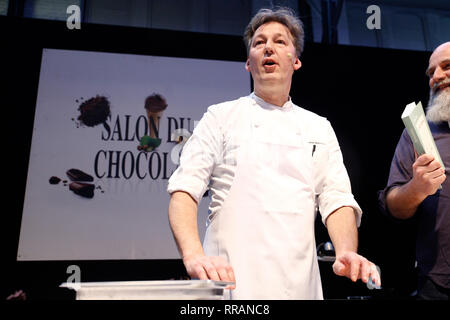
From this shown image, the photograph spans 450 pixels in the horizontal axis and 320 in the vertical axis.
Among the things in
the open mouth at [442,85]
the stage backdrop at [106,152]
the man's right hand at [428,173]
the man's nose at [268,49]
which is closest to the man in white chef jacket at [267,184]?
the man's nose at [268,49]

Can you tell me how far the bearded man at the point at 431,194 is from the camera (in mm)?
1286

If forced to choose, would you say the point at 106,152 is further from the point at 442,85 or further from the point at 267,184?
the point at 442,85

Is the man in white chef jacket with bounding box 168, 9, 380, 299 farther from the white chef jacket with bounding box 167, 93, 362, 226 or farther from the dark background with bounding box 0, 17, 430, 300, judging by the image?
the dark background with bounding box 0, 17, 430, 300

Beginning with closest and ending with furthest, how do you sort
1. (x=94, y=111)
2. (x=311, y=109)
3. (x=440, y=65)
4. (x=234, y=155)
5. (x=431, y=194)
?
(x=234, y=155) < (x=431, y=194) < (x=440, y=65) < (x=94, y=111) < (x=311, y=109)

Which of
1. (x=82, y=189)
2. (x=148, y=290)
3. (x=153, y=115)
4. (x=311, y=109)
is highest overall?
(x=311, y=109)

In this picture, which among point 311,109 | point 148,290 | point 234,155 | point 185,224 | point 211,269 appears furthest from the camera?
point 311,109

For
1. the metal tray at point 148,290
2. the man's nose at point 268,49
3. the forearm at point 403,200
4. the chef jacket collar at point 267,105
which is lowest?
the metal tray at point 148,290

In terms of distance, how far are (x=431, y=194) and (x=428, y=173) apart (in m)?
0.14

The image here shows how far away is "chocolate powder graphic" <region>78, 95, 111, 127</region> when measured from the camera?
8.59 ft

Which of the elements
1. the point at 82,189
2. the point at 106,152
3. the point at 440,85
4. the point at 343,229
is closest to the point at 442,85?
the point at 440,85

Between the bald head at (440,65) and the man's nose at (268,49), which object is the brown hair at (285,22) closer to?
the man's nose at (268,49)

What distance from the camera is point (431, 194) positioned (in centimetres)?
136

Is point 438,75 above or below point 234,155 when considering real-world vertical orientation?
above

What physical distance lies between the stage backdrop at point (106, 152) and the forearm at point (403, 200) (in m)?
1.35
